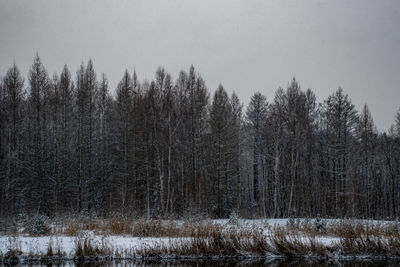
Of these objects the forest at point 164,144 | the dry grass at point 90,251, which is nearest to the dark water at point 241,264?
the dry grass at point 90,251

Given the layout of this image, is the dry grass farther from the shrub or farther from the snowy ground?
the shrub

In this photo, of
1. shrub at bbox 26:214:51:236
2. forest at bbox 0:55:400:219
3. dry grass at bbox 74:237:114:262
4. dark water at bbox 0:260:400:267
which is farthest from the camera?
forest at bbox 0:55:400:219

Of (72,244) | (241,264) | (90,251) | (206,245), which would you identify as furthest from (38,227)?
(241,264)

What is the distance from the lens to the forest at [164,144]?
111 ft

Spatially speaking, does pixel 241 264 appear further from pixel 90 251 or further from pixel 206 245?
pixel 90 251

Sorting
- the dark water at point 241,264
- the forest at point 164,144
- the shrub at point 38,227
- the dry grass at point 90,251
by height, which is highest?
the forest at point 164,144

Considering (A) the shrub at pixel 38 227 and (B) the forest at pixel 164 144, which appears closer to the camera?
(A) the shrub at pixel 38 227

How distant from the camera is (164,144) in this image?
33.4 m

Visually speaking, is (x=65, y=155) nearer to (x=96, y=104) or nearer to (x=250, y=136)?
(x=96, y=104)

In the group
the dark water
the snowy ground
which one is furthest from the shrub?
the dark water

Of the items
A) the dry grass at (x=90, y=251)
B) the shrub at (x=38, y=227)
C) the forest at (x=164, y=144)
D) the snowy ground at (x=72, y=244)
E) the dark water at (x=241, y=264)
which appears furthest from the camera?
the forest at (x=164, y=144)

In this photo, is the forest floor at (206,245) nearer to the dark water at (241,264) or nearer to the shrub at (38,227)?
the shrub at (38,227)

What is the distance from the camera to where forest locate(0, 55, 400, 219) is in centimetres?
3369

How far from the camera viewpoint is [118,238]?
1778cm
